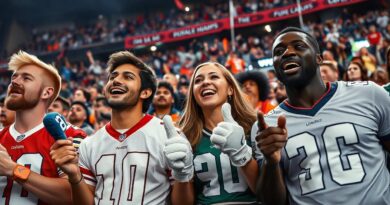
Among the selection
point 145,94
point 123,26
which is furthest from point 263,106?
point 123,26

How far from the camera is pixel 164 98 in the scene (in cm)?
500

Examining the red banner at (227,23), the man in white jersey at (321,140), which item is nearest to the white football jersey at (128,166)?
the man in white jersey at (321,140)

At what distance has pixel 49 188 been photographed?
262 centimetres

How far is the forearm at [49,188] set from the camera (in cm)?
258

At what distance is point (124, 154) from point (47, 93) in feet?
2.77

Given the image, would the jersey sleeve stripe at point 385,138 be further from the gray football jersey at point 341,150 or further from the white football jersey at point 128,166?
the white football jersey at point 128,166

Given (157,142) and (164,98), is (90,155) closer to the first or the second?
(157,142)

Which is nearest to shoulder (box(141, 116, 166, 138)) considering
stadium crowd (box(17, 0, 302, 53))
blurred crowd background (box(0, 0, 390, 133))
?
blurred crowd background (box(0, 0, 390, 133))

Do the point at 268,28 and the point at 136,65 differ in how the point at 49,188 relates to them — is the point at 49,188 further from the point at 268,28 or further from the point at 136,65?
the point at 268,28

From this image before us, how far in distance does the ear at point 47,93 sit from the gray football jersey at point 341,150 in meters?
1.80

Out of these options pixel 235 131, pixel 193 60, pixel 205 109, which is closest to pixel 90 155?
pixel 205 109

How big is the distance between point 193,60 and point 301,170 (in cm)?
1594

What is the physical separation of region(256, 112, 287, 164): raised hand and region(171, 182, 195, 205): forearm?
0.67 meters

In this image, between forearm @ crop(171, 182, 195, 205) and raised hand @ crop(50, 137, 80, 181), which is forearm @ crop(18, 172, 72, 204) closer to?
raised hand @ crop(50, 137, 80, 181)
